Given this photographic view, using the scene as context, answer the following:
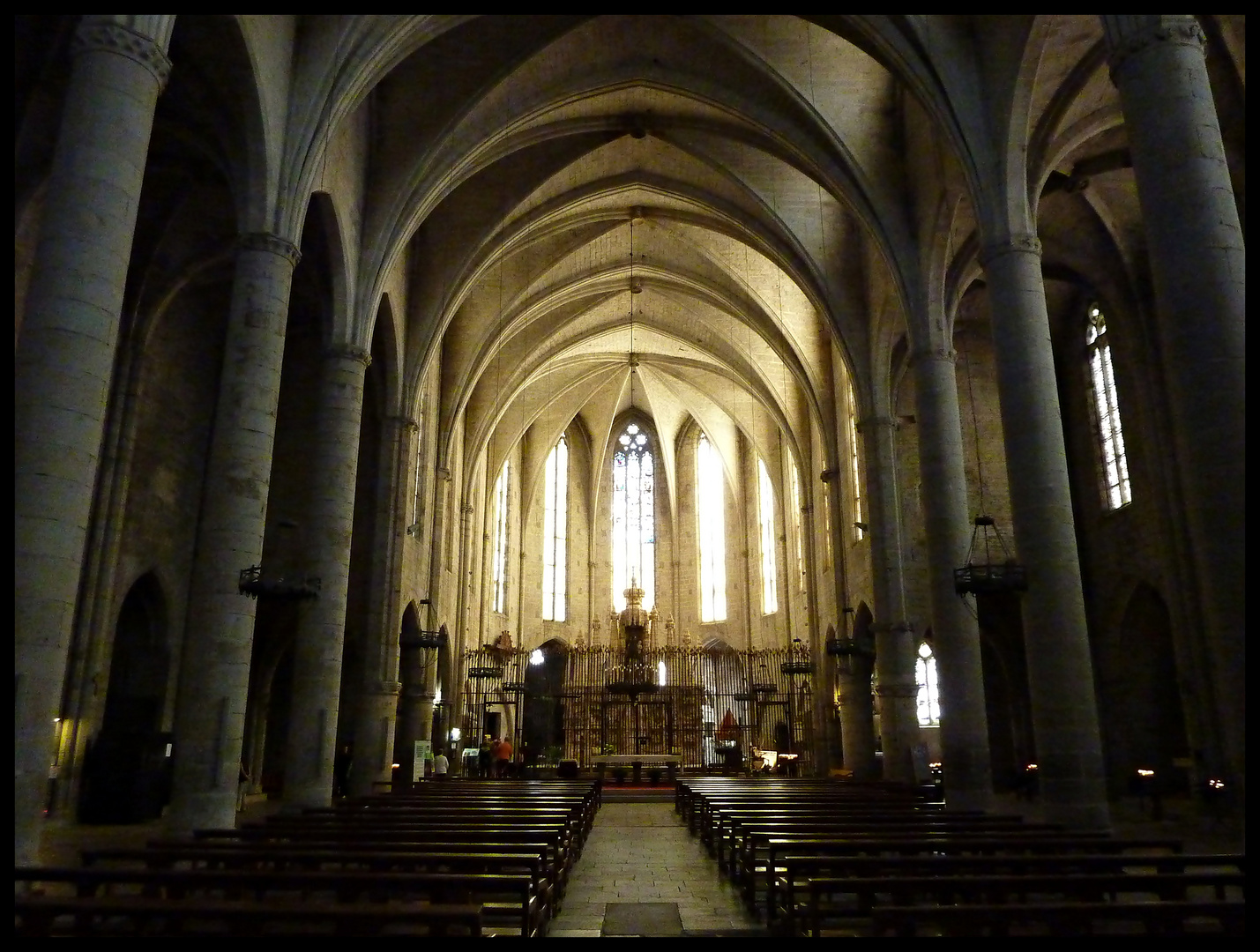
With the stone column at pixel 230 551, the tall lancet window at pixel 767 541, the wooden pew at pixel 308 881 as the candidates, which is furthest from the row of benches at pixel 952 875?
the tall lancet window at pixel 767 541

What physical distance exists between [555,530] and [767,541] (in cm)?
937

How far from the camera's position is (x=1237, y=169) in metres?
15.3

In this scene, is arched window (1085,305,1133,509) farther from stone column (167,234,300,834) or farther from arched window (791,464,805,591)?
stone column (167,234,300,834)

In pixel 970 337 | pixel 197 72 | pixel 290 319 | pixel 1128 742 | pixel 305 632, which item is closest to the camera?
pixel 197 72

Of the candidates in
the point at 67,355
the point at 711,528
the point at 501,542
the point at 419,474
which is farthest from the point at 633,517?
the point at 67,355

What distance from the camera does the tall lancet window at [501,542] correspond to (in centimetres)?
3584

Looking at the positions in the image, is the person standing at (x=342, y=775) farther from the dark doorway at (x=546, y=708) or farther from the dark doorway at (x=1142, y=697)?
the dark doorway at (x=1142, y=697)

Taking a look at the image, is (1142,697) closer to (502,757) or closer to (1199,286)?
(502,757)

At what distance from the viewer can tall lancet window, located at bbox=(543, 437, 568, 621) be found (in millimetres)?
39500

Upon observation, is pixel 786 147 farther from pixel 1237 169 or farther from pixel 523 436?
pixel 523 436

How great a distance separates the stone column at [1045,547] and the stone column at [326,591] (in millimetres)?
10646

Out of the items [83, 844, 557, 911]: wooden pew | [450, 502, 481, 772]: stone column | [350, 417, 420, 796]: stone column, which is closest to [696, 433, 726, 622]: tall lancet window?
[450, 502, 481, 772]: stone column

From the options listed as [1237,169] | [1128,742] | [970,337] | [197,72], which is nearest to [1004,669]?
[1128,742]

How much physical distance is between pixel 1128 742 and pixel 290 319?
22.0 m
